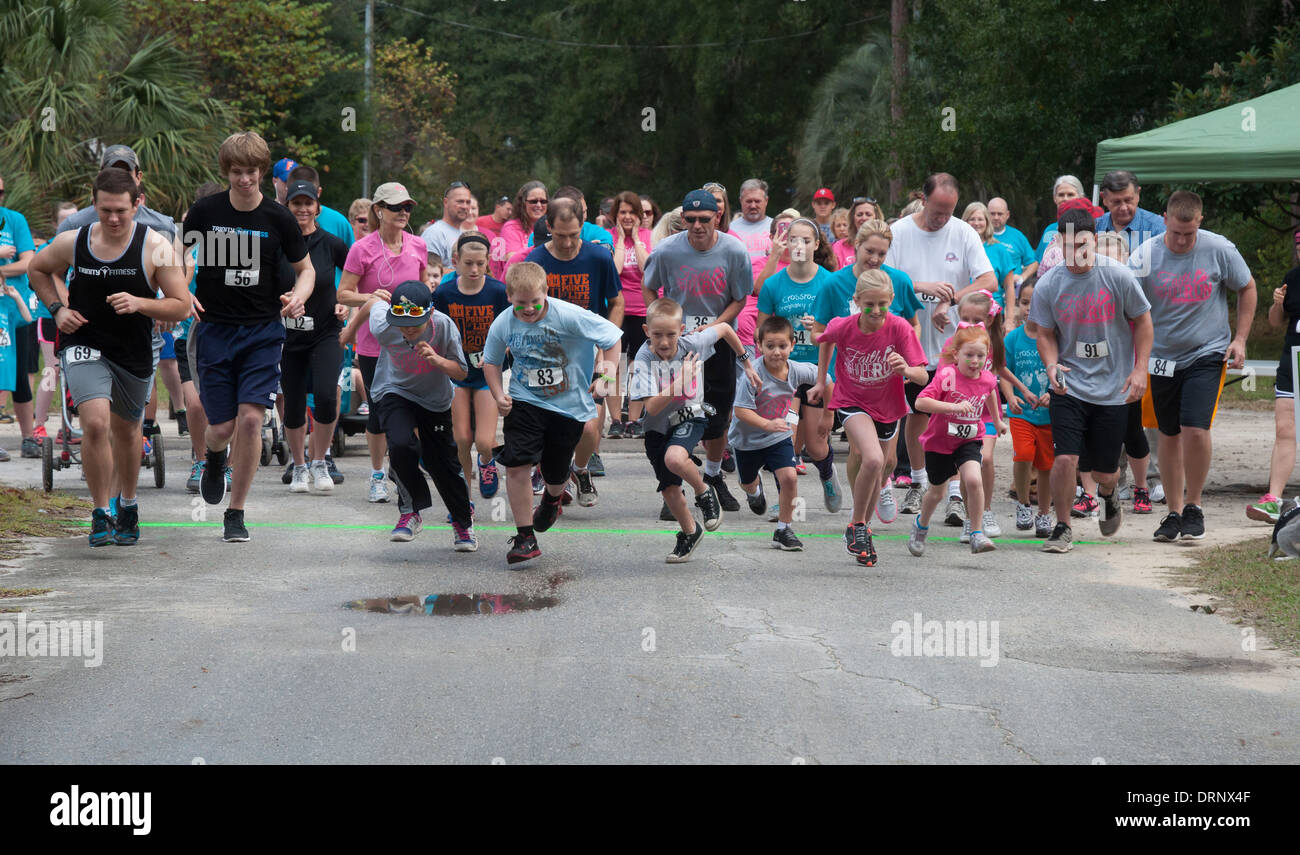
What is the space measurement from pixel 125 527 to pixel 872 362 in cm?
435

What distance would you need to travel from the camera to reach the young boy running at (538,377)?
8758 mm

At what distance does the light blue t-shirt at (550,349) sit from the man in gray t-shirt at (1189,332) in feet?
12.0

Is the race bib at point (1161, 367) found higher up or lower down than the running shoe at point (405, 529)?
higher up

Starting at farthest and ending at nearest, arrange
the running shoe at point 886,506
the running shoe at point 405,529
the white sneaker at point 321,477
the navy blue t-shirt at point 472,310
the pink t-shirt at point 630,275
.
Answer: the pink t-shirt at point 630,275, the white sneaker at point 321,477, the running shoe at point 886,506, the navy blue t-shirt at point 472,310, the running shoe at point 405,529

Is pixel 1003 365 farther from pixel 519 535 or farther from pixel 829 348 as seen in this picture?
pixel 519 535

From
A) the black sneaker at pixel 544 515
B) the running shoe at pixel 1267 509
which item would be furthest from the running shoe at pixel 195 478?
the running shoe at pixel 1267 509

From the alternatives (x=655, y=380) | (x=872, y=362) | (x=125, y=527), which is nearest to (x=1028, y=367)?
(x=872, y=362)

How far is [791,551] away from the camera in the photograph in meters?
9.62

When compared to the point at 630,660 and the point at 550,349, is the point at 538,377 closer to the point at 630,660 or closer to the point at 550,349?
the point at 550,349

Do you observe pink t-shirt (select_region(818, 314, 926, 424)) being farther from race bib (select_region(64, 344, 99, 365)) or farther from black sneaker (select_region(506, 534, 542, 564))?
race bib (select_region(64, 344, 99, 365))

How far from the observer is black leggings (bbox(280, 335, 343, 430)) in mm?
11094

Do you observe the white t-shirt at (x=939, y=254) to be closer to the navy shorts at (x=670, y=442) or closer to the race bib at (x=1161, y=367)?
the race bib at (x=1161, y=367)

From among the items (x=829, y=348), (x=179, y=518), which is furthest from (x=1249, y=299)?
(x=179, y=518)

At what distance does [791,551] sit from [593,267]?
7.41ft
